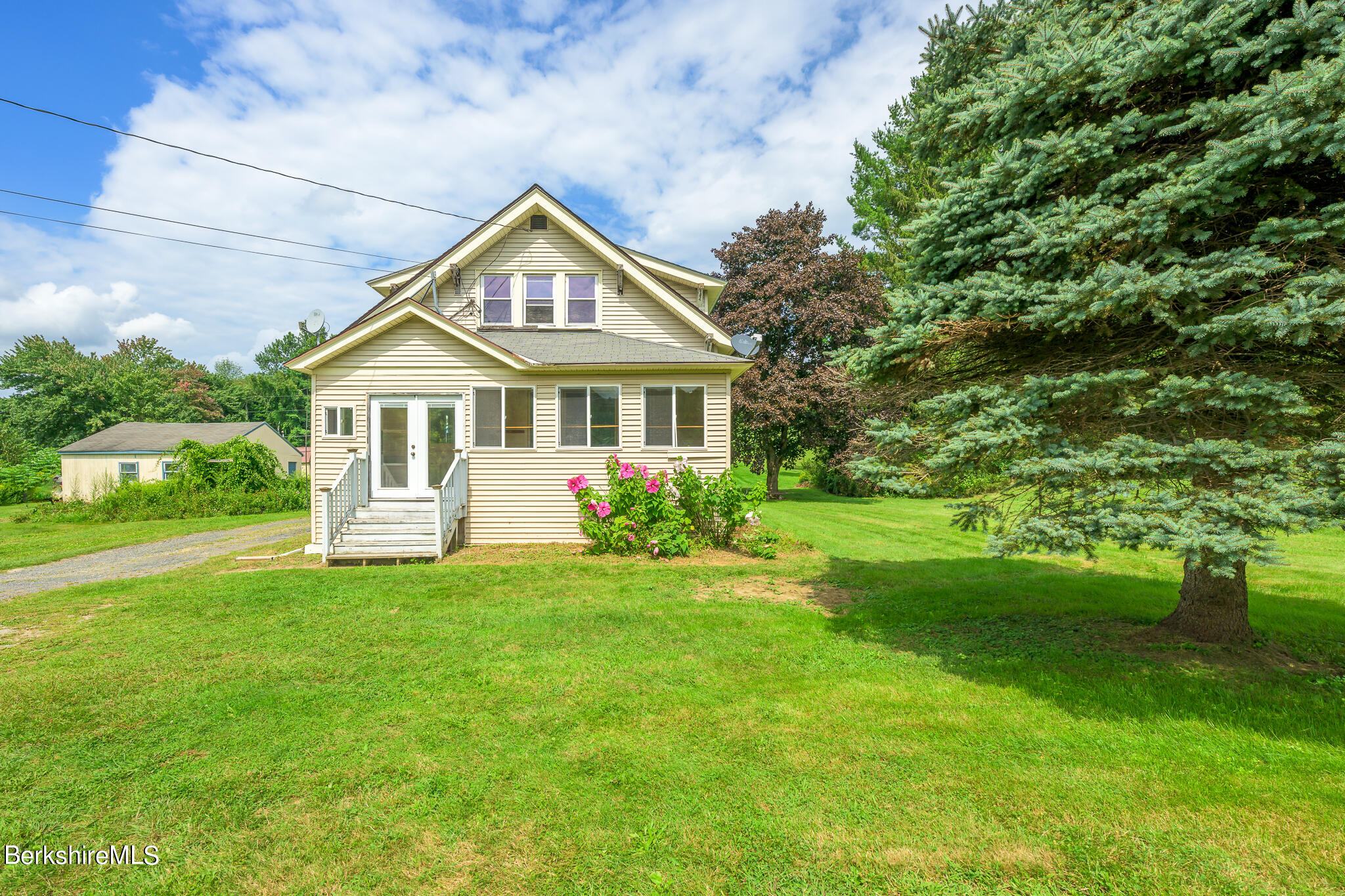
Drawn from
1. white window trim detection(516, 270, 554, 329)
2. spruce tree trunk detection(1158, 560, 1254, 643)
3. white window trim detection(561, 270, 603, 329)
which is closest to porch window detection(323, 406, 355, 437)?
white window trim detection(516, 270, 554, 329)

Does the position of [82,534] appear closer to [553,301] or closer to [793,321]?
[553,301]

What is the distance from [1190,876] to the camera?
259 centimetres

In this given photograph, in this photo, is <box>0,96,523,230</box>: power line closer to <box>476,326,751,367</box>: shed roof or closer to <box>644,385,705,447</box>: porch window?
<box>476,326,751,367</box>: shed roof

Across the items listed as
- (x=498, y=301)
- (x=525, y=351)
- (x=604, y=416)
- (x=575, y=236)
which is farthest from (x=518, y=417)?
(x=575, y=236)

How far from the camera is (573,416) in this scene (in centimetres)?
1175

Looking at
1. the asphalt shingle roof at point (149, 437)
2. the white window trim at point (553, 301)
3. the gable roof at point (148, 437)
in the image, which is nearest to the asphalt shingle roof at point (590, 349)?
the white window trim at point (553, 301)

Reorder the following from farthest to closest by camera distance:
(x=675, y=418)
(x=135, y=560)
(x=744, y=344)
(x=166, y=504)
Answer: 1. (x=166, y=504)
2. (x=744, y=344)
3. (x=675, y=418)
4. (x=135, y=560)

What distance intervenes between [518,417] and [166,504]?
15875mm

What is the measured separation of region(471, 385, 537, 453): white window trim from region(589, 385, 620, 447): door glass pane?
1.13 metres

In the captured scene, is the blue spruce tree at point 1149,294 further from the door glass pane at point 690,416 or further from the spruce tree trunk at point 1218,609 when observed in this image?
the door glass pane at point 690,416

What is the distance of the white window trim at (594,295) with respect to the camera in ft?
44.5

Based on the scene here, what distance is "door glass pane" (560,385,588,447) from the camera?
38.5ft

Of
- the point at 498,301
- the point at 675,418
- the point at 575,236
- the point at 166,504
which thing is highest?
the point at 575,236

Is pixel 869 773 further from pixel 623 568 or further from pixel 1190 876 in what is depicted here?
pixel 623 568
